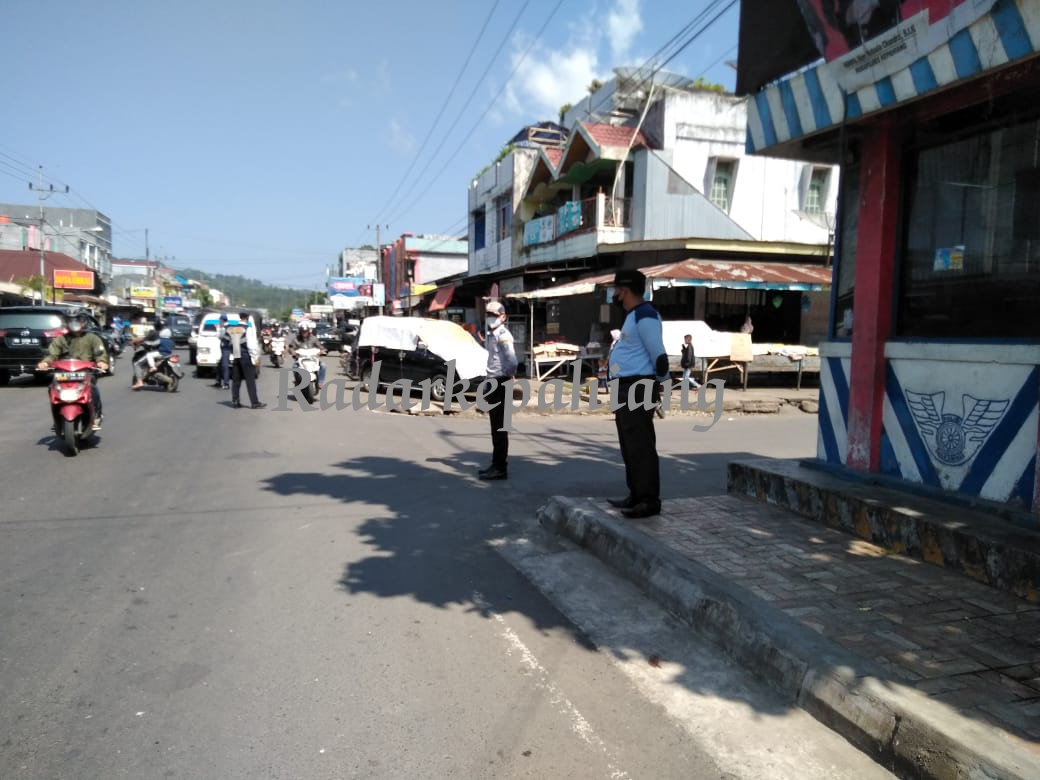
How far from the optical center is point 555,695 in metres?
3.19

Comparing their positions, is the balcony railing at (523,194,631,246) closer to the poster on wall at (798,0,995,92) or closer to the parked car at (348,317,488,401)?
the parked car at (348,317,488,401)

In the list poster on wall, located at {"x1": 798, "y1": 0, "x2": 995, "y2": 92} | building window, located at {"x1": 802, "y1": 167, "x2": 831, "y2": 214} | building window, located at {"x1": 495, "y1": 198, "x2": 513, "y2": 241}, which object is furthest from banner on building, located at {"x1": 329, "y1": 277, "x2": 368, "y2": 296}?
poster on wall, located at {"x1": 798, "y1": 0, "x2": 995, "y2": 92}

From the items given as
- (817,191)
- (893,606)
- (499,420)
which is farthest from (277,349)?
(893,606)

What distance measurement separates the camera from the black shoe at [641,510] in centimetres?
547

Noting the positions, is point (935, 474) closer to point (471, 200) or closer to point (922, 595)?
point (922, 595)

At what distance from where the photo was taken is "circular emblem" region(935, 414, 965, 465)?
4.84 metres

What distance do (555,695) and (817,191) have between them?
21691 mm

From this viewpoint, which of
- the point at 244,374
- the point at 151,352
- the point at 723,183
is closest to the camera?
the point at 244,374

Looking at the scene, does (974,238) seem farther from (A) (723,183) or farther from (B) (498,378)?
(A) (723,183)

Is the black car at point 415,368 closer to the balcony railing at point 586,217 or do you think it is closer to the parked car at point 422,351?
the parked car at point 422,351

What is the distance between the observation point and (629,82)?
23.7 m

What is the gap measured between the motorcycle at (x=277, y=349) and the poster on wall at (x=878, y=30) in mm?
20283

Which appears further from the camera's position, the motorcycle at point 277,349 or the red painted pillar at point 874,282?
the motorcycle at point 277,349

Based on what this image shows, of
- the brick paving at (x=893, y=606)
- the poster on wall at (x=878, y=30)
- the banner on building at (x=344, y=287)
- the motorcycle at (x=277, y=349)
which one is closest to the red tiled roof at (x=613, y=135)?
the motorcycle at (x=277, y=349)
